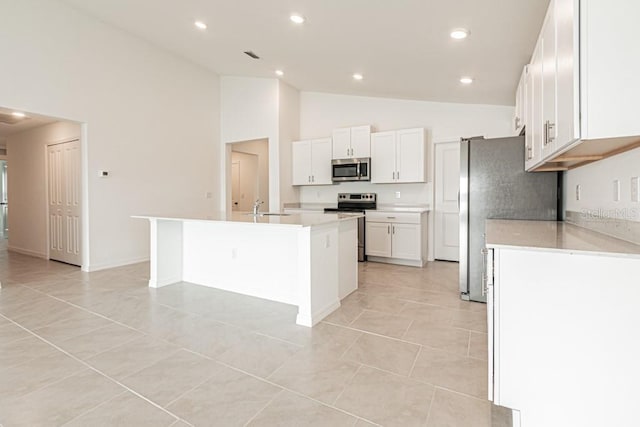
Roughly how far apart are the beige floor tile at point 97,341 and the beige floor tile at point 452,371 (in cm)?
209

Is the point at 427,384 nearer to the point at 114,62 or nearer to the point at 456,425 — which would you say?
the point at 456,425

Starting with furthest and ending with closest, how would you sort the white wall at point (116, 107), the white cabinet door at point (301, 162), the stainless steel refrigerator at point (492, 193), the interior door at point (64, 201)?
the white cabinet door at point (301, 162) < the interior door at point (64, 201) < the white wall at point (116, 107) < the stainless steel refrigerator at point (492, 193)

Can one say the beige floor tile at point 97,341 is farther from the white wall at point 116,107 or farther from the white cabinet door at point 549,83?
the white cabinet door at point 549,83

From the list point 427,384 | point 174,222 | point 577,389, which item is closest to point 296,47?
point 174,222

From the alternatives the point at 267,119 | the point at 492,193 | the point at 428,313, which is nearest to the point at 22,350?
the point at 428,313

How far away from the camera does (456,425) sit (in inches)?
59.5

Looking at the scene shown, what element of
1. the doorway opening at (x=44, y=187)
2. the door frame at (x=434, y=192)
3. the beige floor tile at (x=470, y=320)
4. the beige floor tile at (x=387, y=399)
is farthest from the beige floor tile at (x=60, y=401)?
the door frame at (x=434, y=192)

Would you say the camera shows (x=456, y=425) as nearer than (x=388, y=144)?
Yes

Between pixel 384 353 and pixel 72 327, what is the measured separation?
249 centimetres

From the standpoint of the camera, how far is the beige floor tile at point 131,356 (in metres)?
1.99

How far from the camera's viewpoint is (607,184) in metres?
1.88

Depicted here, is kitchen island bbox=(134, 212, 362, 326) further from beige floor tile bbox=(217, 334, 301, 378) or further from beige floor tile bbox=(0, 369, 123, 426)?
beige floor tile bbox=(0, 369, 123, 426)

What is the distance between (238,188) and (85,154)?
3.86 metres

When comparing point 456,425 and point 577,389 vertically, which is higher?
point 577,389
